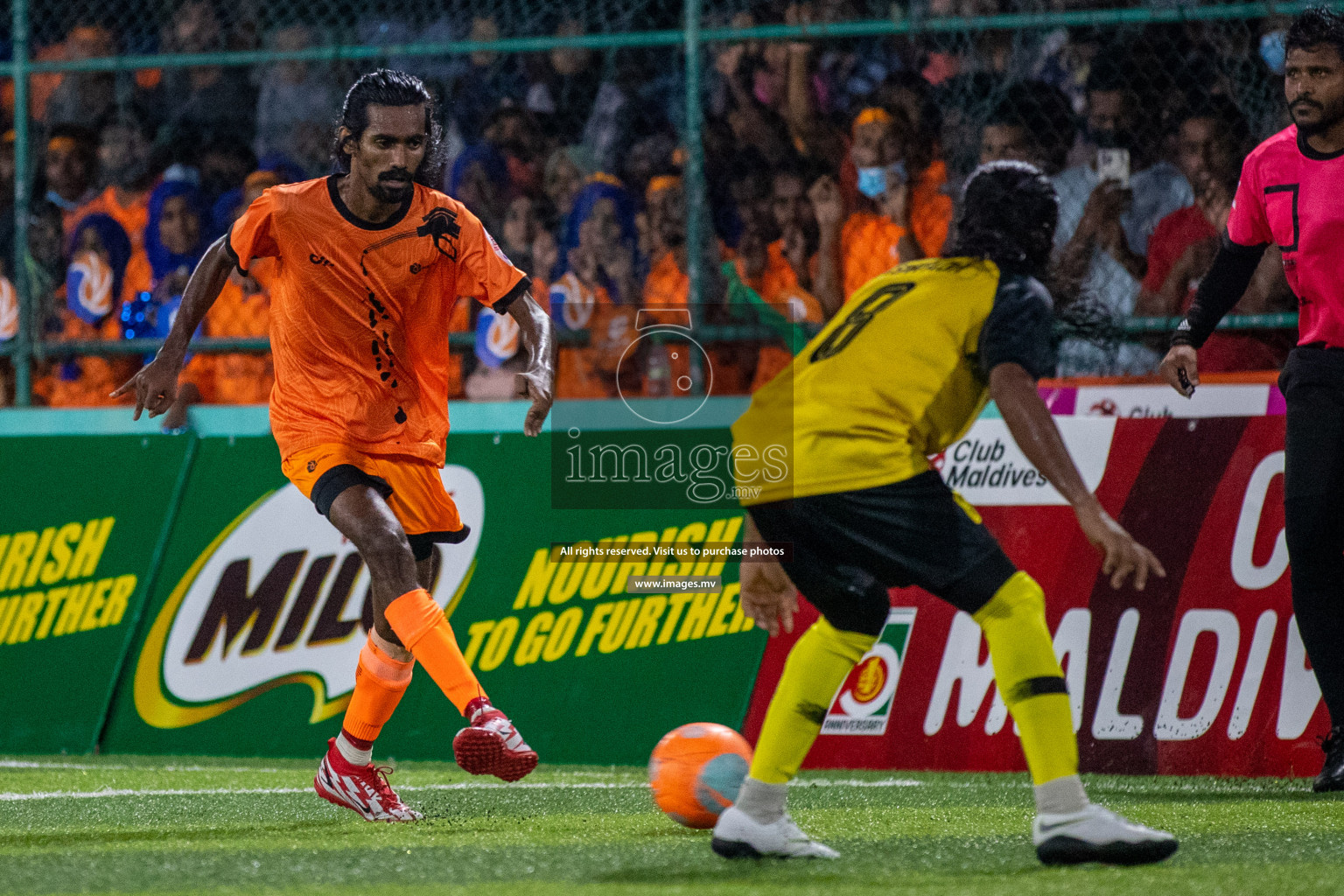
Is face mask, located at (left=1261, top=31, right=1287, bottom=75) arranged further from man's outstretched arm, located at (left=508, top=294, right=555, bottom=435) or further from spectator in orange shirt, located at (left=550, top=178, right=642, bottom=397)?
man's outstretched arm, located at (left=508, top=294, right=555, bottom=435)

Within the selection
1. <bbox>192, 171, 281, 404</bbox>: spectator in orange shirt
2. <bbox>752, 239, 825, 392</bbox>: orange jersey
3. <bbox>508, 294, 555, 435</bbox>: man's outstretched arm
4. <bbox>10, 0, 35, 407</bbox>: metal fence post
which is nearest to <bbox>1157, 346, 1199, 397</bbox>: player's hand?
<bbox>508, 294, 555, 435</bbox>: man's outstretched arm

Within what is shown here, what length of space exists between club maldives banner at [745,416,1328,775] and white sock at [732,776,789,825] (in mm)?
2625

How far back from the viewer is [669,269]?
802 cm

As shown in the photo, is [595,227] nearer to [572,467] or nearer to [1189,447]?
[572,467]

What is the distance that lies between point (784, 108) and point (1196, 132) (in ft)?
6.46

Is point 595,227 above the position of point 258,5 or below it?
below

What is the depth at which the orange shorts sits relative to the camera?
509cm

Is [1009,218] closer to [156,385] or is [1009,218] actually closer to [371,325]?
[371,325]

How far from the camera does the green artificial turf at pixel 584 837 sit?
367 centimetres

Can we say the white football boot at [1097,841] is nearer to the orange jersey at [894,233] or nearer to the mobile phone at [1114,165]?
the orange jersey at [894,233]

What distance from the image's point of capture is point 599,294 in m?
8.22

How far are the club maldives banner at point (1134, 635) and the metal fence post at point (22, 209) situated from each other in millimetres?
4126

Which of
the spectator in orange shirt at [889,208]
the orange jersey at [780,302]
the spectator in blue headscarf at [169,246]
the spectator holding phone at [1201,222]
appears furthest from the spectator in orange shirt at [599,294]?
the spectator holding phone at [1201,222]

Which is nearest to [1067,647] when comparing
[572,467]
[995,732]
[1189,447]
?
[995,732]
